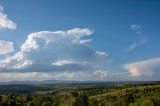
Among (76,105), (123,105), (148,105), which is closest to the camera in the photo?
(76,105)

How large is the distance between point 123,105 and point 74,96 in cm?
5677

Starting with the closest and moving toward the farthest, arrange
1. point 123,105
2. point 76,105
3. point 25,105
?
point 76,105 → point 25,105 → point 123,105

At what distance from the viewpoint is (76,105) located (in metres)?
141

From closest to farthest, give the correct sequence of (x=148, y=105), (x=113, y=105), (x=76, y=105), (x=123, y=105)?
(x=76, y=105)
(x=148, y=105)
(x=113, y=105)
(x=123, y=105)

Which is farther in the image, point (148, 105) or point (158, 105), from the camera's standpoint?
point (158, 105)

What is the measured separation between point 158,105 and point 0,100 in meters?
84.9

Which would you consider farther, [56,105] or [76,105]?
[56,105]

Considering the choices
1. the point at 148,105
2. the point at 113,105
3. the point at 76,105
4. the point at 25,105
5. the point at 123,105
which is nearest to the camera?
the point at 76,105

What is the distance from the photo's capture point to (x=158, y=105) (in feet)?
540

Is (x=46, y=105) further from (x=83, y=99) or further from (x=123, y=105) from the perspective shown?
(x=123, y=105)

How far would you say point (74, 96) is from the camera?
148250 millimetres

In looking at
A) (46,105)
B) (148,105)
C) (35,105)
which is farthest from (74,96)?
(148,105)

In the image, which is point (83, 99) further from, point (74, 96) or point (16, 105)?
point (16, 105)

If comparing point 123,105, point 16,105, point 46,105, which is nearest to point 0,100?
point 16,105
